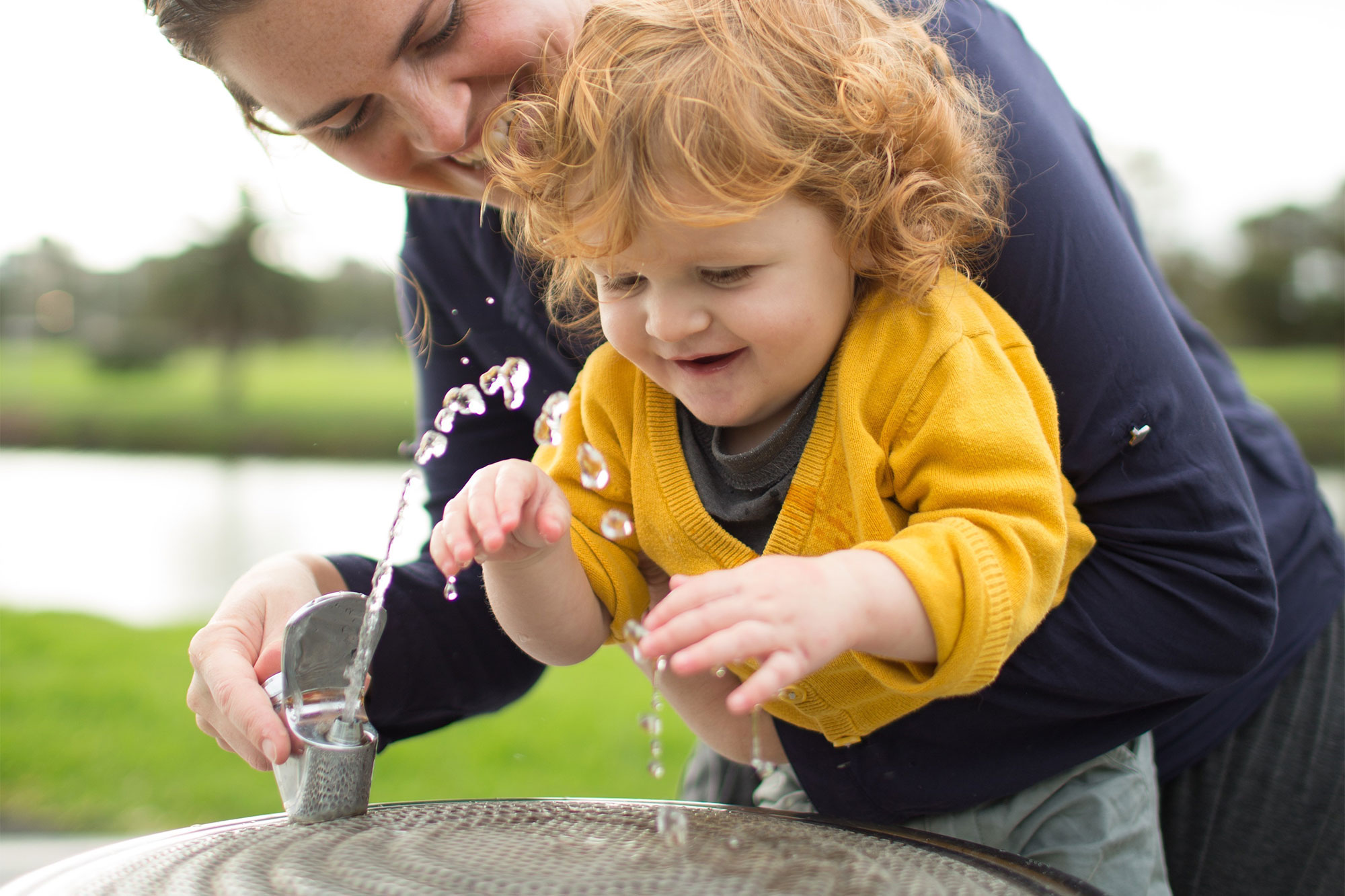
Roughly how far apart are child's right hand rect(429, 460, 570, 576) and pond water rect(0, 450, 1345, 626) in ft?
10.6

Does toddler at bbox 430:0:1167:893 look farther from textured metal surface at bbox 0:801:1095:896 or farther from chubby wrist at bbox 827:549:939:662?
textured metal surface at bbox 0:801:1095:896

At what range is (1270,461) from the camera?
5.00 feet

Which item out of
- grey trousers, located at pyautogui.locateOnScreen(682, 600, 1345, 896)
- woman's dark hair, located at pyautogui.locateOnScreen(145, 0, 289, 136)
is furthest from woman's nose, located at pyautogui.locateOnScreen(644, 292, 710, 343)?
grey trousers, located at pyautogui.locateOnScreen(682, 600, 1345, 896)

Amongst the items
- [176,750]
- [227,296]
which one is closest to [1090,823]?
[176,750]

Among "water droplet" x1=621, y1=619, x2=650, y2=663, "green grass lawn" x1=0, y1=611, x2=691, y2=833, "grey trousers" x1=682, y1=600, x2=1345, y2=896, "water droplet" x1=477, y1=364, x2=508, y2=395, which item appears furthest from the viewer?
"green grass lawn" x1=0, y1=611, x2=691, y2=833

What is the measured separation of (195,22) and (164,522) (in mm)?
8219

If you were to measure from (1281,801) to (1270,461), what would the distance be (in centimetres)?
44

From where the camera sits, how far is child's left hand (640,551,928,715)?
34.5 inches

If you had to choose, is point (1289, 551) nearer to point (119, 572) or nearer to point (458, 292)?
point (458, 292)

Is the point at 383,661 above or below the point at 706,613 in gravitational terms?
below

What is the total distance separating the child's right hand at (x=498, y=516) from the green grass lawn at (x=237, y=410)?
11323 mm

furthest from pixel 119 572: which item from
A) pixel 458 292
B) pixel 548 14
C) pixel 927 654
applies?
pixel 927 654

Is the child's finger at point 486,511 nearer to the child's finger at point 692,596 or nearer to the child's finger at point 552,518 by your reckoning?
the child's finger at point 552,518

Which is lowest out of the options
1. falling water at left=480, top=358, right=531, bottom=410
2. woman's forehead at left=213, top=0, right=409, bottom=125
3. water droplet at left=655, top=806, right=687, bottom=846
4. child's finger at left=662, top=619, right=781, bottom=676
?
water droplet at left=655, top=806, right=687, bottom=846
